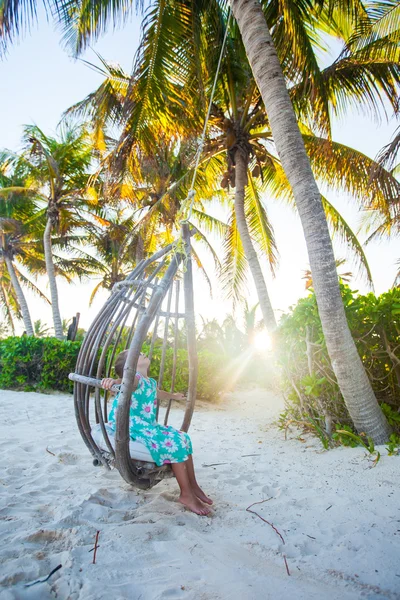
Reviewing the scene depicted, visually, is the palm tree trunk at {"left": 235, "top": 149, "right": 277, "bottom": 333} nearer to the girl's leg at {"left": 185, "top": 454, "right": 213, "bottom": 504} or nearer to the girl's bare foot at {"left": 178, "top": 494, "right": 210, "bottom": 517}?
the girl's leg at {"left": 185, "top": 454, "right": 213, "bottom": 504}

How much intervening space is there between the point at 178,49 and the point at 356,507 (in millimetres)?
6507

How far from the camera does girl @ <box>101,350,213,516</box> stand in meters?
2.24

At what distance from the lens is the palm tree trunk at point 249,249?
5.77 metres

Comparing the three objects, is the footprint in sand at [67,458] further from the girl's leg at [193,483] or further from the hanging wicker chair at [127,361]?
the girl's leg at [193,483]

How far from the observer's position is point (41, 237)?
15023mm

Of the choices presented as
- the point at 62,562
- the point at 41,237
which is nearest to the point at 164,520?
the point at 62,562

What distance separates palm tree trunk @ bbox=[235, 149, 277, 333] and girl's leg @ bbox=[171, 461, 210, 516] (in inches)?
128

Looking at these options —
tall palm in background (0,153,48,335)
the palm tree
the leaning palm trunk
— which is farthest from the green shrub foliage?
tall palm in background (0,153,48,335)

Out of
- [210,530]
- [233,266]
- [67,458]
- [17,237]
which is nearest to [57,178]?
[17,237]

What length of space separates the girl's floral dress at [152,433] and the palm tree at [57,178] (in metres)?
10.5

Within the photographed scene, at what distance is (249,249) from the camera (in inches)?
251

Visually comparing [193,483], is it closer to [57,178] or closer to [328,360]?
[328,360]

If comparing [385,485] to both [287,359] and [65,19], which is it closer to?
[287,359]

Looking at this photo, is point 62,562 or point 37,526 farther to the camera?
point 37,526
